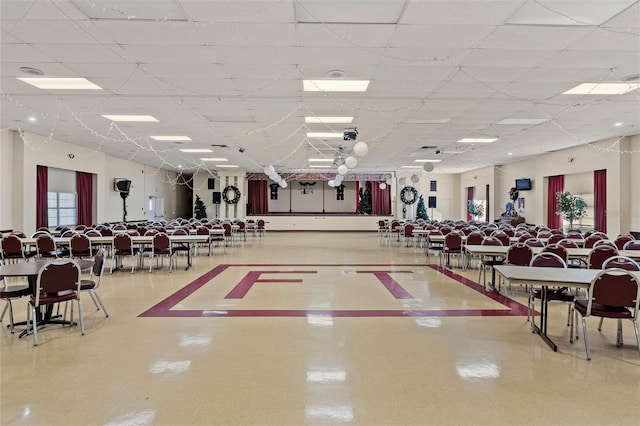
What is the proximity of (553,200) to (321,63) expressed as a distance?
1428cm

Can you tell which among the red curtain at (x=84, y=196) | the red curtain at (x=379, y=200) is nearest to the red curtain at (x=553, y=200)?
the red curtain at (x=379, y=200)

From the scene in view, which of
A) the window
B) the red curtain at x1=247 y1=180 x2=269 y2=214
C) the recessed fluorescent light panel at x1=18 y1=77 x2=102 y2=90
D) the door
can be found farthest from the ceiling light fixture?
the red curtain at x1=247 y1=180 x2=269 y2=214

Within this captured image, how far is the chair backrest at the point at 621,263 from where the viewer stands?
4.77 meters

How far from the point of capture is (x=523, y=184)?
18.0m

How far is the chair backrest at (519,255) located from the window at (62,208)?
14.1m

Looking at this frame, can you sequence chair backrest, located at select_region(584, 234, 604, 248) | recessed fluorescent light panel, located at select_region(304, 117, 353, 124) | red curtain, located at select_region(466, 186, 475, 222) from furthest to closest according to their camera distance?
red curtain, located at select_region(466, 186, 475, 222), recessed fluorescent light panel, located at select_region(304, 117, 353, 124), chair backrest, located at select_region(584, 234, 604, 248)

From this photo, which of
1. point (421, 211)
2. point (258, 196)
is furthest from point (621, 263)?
point (258, 196)

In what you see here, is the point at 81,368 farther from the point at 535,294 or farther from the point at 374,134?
the point at 374,134

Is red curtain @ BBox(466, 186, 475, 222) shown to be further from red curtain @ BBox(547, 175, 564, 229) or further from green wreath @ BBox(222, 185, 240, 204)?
green wreath @ BBox(222, 185, 240, 204)

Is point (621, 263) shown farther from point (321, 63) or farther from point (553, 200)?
point (553, 200)

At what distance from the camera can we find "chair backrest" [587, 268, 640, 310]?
3.98 meters

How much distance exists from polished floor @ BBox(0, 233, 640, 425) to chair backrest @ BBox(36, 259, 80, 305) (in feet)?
1.85

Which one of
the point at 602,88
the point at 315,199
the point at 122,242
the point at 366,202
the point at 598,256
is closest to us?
the point at 598,256

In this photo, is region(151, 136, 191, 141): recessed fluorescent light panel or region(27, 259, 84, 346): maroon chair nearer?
region(27, 259, 84, 346): maroon chair
